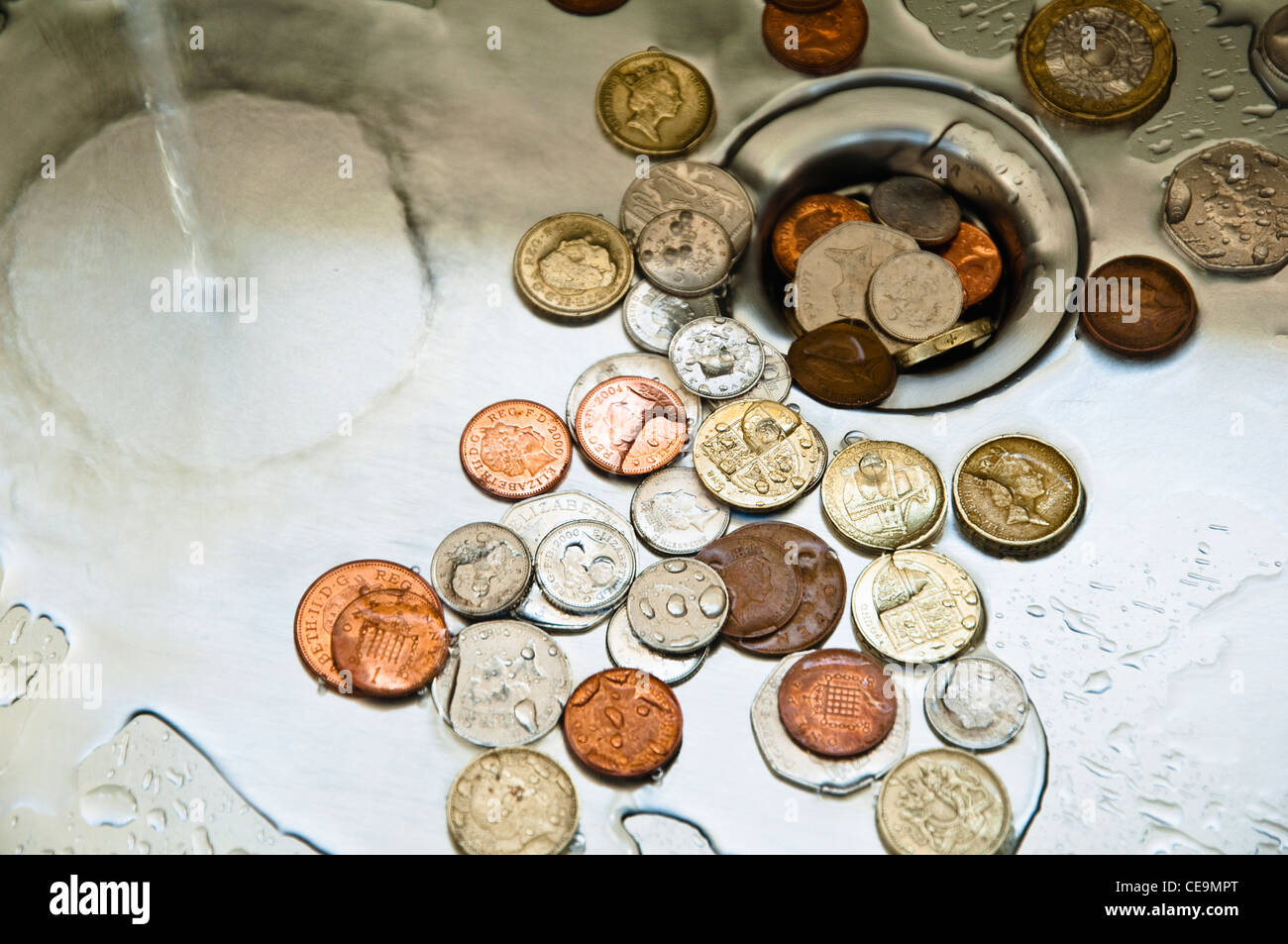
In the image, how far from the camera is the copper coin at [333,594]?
113 centimetres

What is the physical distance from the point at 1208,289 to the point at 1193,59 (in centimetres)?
29

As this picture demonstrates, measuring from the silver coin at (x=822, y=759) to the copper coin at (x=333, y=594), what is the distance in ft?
1.05

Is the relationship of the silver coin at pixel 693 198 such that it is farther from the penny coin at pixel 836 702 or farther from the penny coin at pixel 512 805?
the penny coin at pixel 512 805

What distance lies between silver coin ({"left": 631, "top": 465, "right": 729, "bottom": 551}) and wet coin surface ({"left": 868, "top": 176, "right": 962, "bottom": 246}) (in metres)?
0.37

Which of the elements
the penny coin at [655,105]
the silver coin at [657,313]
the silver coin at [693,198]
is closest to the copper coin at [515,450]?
the silver coin at [657,313]

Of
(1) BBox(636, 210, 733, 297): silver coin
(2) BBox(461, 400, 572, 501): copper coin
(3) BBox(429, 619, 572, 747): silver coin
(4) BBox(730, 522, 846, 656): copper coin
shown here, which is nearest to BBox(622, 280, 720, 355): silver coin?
(1) BBox(636, 210, 733, 297): silver coin

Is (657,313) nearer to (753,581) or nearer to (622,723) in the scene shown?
(753,581)

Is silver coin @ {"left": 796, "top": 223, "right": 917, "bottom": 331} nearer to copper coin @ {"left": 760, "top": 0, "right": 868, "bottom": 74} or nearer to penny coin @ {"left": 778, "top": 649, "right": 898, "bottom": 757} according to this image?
copper coin @ {"left": 760, "top": 0, "right": 868, "bottom": 74}

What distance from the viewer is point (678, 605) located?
44.6 inches

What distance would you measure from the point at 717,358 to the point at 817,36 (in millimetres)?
429

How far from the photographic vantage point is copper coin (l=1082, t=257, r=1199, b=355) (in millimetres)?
1260

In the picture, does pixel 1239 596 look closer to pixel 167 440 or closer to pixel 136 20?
pixel 167 440

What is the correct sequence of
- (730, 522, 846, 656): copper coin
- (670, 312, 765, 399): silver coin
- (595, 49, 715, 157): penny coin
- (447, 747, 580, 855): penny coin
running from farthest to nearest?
(595, 49, 715, 157): penny coin
(670, 312, 765, 399): silver coin
(730, 522, 846, 656): copper coin
(447, 747, 580, 855): penny coin

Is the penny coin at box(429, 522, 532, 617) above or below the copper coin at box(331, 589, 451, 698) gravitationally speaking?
above
